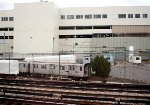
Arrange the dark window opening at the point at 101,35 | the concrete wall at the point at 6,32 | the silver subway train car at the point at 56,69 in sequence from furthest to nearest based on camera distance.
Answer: the concrete wall at the point at 6,32, the dark window opening at the point at 101,35, the silver subway train car at the point at 56,69

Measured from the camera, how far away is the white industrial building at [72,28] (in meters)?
68.7

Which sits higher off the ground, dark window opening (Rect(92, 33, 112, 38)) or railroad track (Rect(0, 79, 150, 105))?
dark window opening (Rect(92, 33, 112, 38))

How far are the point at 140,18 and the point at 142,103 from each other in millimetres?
58740

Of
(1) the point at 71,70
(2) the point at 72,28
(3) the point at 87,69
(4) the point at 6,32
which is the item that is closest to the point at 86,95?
(3) the point at 87,69

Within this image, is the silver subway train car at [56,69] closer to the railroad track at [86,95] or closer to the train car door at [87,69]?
the train car door at [87,69]

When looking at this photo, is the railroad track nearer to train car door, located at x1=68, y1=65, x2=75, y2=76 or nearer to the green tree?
train car door, located at x1=68, y1=65, x2=75, y2=76

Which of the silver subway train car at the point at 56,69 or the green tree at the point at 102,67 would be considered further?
the green tree at the point at 102,67

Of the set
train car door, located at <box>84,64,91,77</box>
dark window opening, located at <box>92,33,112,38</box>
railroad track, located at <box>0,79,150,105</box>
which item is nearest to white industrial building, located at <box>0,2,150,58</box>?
dark window opening, located at <box>92,33,112,38</box>

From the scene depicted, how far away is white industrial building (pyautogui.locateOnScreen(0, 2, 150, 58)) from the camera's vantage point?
68.7 metres

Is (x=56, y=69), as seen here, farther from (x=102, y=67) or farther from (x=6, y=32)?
(x=6, y=32)

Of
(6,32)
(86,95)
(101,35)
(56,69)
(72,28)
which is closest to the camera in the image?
(86,95)

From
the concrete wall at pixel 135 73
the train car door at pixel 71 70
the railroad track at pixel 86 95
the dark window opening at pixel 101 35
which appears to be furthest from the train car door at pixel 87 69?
the dark window opening at pixel 101 35

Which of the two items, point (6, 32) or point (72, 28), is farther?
point (6, 32)

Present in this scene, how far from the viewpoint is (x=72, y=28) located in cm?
7550
